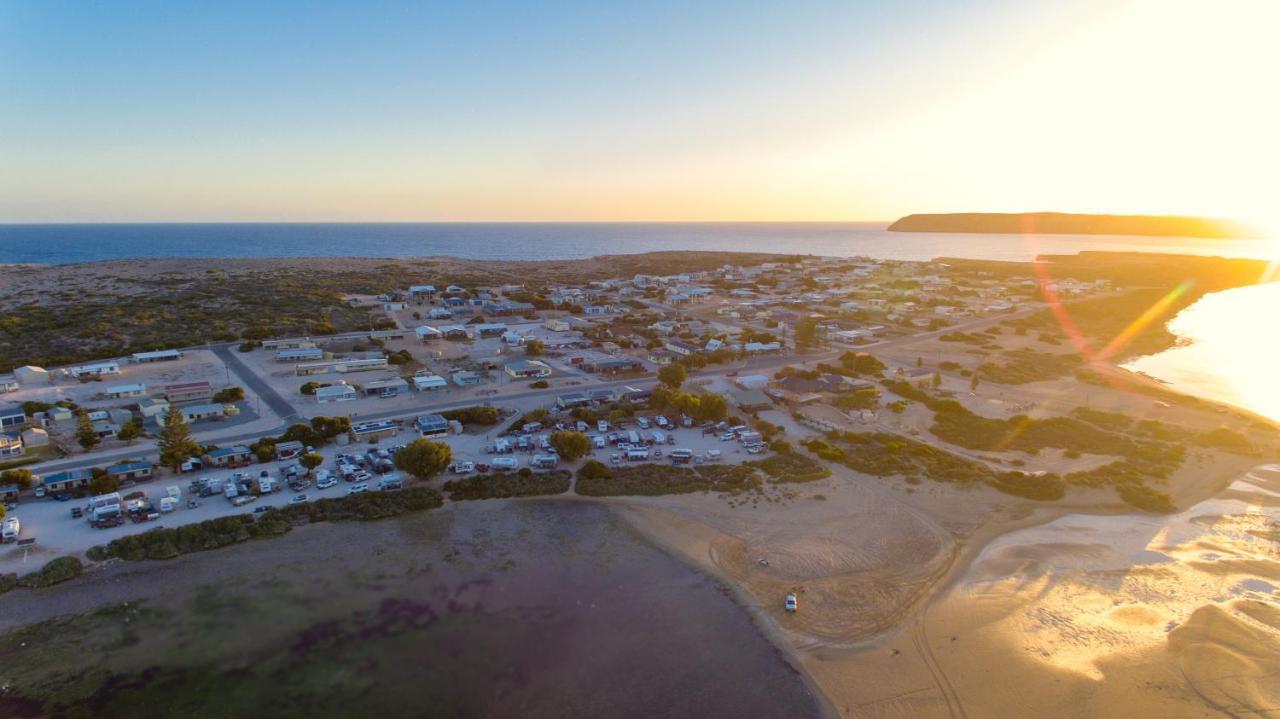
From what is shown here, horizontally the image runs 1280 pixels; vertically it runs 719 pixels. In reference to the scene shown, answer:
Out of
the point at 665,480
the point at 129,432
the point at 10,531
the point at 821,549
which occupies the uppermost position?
the point at 129,432

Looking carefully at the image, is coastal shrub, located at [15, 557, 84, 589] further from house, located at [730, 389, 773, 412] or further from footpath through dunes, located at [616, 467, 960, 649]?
house, located at [730, 389, 773, 412]

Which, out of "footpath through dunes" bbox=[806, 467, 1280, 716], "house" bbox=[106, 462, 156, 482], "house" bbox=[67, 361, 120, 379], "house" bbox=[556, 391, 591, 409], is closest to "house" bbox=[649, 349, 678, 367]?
"house" bbox=[556, 391, 591, 409]

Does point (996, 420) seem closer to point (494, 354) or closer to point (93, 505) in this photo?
point (494, 354)

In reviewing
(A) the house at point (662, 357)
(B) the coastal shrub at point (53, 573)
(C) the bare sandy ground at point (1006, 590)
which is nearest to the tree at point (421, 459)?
(C) the bare sandy ground at point (1006, 590)

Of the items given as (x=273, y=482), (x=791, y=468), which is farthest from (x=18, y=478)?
(x=791, y=468)

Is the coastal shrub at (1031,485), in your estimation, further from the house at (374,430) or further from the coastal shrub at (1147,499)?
the house at (374,430)

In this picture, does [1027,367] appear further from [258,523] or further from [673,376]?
[258,523]

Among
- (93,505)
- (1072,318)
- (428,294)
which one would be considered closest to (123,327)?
(428,294)
